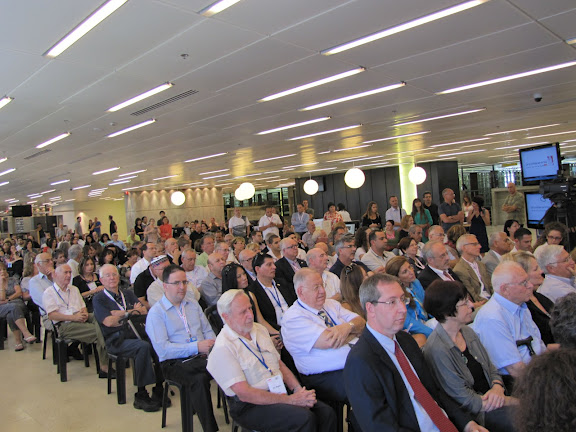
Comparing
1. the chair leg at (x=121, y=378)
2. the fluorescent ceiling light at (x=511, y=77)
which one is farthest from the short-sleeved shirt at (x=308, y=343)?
the fluorescent ceiling light at (x=511, y=77)

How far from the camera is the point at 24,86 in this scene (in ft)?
17.4

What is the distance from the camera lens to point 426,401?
2096 mm

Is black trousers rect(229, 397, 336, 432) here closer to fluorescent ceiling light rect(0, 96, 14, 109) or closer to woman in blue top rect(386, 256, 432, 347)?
woman in blue top rect(386, 256, 432, 347)

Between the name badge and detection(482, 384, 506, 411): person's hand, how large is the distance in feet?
3.46

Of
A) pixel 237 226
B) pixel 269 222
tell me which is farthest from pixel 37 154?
pixel 269 222

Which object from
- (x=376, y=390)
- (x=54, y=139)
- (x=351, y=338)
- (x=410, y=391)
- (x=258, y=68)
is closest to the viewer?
(x=376, y=390)

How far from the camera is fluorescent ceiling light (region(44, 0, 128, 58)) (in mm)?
3443

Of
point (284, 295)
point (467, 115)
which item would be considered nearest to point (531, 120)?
point (467, 115)

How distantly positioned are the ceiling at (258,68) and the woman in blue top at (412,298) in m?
2.11

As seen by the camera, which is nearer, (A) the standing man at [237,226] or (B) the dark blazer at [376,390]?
(B) the dark blazer at [376,390]

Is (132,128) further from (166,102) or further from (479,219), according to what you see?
(479,219)

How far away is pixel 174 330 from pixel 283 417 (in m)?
1.36

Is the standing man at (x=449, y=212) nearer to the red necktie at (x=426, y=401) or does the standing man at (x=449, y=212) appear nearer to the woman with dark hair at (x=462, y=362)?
the woman with dark hair at (x=462, y=362)

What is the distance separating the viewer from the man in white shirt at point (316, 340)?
280 cm
